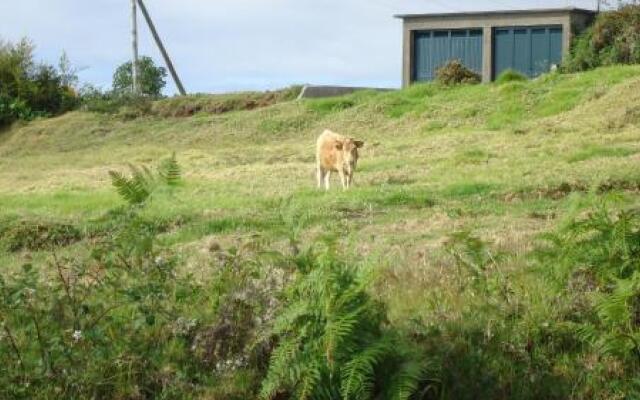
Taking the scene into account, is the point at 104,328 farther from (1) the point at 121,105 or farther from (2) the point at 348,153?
(1) the point at 121,105

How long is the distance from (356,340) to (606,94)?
59.1ft

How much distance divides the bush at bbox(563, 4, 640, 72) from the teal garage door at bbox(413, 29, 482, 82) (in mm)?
4518

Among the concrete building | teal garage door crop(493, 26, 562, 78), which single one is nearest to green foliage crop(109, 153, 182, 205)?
the concrete building

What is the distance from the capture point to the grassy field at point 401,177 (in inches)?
302

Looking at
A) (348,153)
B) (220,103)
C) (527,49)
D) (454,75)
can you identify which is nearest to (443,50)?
(527,49)

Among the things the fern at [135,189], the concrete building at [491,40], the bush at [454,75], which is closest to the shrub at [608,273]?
the fern at [135,189]

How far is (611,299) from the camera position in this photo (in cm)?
691

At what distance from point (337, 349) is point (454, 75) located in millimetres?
26031

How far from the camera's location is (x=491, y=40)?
3600 centimetres

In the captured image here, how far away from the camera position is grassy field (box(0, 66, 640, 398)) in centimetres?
767

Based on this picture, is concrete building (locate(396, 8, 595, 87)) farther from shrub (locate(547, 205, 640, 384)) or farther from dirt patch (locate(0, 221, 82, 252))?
shrub (locate(547, 205, 640, 384))

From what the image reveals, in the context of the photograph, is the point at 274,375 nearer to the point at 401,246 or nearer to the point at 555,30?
the point at 401,246

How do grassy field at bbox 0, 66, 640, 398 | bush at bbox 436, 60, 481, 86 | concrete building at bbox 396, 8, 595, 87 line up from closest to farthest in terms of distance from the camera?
grassy field at bbox 0, 66, 640, 398, bush at bbox 436, 60, 481, 86, concrete building at bbox 396, 8, 595, 87

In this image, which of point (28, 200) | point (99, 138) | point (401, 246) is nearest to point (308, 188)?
point (28, 200)
